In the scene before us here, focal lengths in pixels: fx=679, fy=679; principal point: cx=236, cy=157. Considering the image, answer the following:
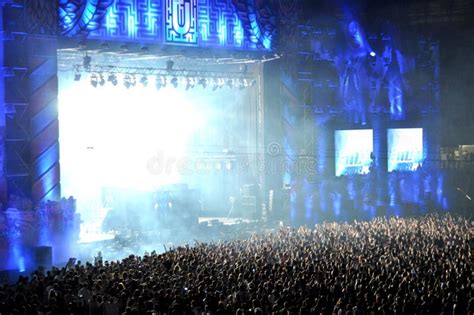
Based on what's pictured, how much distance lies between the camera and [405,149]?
33406 mm

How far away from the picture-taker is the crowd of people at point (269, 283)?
439 inches

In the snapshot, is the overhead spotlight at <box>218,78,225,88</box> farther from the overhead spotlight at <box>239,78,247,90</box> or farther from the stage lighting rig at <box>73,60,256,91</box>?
the overhead spotlight at <box>239,78,247,90</box>

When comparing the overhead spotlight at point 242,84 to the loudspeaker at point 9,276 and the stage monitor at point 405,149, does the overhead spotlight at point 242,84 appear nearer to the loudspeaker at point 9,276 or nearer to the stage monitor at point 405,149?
the stage monitor at point 405,149

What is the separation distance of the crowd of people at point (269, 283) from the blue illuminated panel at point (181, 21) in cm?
1015

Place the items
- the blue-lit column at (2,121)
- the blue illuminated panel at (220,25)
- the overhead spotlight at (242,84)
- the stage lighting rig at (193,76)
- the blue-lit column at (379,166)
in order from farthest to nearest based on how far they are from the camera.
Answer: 1. the blue-lit column at (379,166)
2. the overhead spotlight at (242,84)
3. the blue illuminated panel at (220,25)
4. the stage lighting rig at (193,76)
5. the blue-lit column at (2,121)

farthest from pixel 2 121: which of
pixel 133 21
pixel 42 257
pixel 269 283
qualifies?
pixel 269 283

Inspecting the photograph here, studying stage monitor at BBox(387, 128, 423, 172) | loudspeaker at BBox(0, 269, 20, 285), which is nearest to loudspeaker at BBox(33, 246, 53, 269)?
loudspeaker at BBox(0, 269, 20, 285)

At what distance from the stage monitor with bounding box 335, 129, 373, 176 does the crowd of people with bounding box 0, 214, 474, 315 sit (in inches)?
518

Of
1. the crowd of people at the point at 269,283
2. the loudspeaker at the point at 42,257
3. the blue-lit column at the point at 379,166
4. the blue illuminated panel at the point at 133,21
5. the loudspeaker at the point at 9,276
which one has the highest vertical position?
the blue illuminated panel at the point at 133,21

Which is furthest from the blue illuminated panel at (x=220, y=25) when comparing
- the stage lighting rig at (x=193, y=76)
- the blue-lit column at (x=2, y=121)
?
the blue-lit column at (x=2, y=121)

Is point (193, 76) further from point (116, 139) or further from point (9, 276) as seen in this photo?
point (9, 276)

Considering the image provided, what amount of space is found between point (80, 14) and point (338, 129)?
1333cm

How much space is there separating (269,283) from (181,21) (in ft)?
48.1

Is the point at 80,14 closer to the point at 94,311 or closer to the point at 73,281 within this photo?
the point at 73,281
